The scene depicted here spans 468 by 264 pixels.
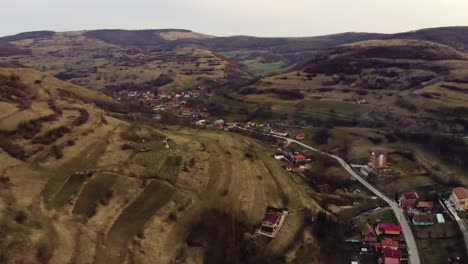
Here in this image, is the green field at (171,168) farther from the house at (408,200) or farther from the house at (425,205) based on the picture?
the house at (425,205)

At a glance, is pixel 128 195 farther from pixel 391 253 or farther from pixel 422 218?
pixel 422 218

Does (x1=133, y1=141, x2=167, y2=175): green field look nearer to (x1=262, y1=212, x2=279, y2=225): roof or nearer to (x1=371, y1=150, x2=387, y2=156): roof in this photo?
(x1=262, y1=212, x2=279, y2=225): roof

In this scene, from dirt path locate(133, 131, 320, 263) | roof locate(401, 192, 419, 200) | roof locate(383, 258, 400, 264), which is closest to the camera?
dirt path locate(133, 131, 320, 263)

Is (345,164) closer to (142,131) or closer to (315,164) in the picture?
(315,164)

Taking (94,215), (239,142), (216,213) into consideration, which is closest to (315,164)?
(239,142)

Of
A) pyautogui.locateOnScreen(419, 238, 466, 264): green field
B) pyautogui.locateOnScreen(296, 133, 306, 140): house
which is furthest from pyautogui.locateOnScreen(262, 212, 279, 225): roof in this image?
pyautogui.locateOnScreen(296, 133, 306, 140): house

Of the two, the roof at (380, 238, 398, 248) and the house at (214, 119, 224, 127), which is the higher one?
the roof at (380, 238, 398, 248)
